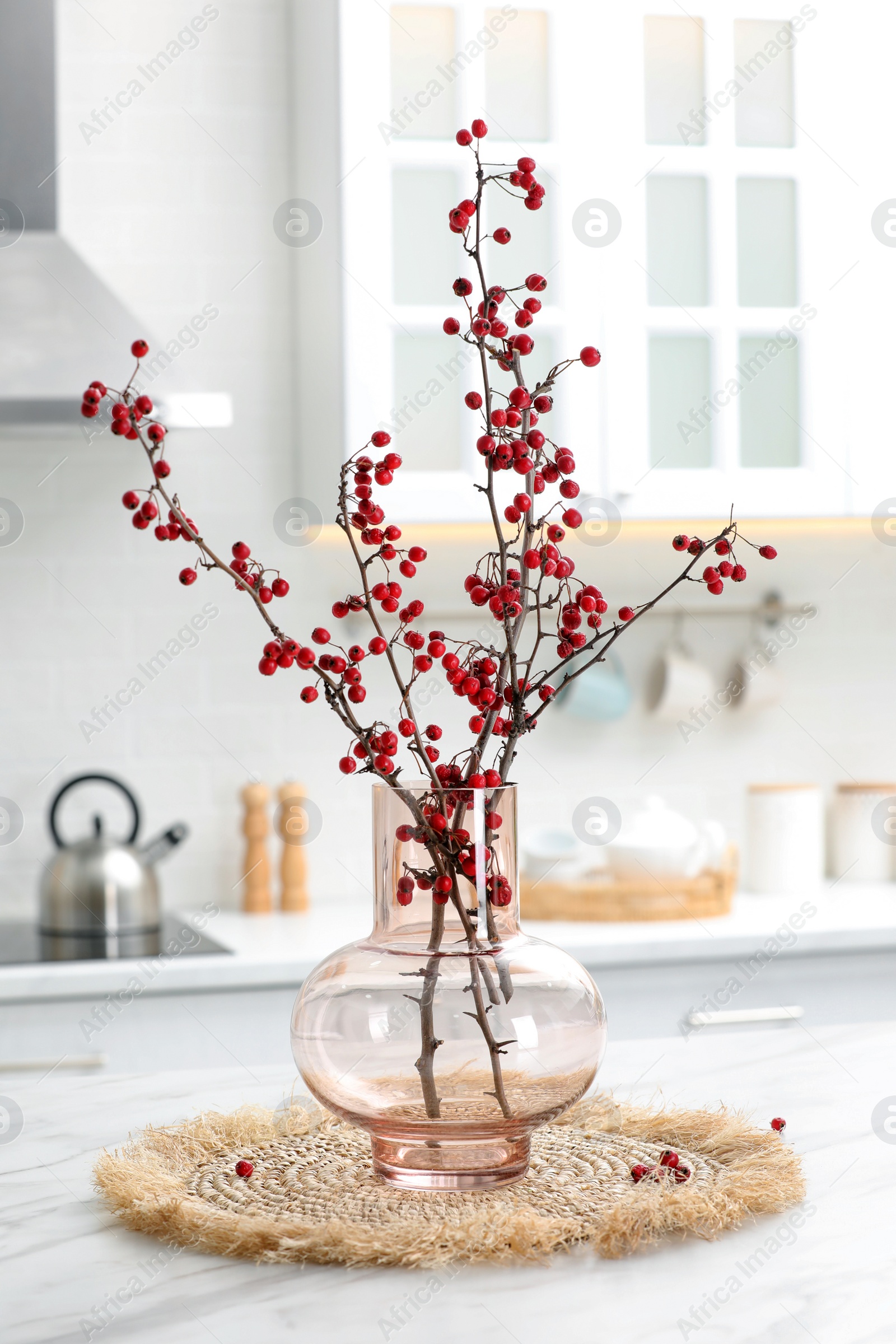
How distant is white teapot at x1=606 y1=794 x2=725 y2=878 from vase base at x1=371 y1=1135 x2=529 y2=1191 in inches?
61.1

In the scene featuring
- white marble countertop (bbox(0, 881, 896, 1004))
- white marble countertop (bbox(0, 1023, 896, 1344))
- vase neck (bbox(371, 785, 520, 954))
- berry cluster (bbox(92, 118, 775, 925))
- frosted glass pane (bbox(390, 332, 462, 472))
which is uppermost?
frosted glass pane (bbox(390, 332, 462, 472))

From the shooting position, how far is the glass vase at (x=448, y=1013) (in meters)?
0.76

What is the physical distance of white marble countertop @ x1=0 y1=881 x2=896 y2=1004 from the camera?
1.96 meters

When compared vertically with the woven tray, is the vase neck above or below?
above

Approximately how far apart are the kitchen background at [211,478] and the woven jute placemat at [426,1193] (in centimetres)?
159

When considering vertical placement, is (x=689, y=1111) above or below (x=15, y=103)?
below

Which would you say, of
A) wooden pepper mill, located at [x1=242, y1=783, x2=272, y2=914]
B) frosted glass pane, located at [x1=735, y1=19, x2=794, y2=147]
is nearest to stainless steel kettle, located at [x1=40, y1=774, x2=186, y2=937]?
wooden pepper mill, located at [x1=242, y1=783, x2=272, y2=914]

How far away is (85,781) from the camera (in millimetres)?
2277

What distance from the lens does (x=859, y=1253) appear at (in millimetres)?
722

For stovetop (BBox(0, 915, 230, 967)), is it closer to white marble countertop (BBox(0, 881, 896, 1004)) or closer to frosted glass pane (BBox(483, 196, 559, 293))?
white marble countertop (BBox(0, 881, 896, 1004))

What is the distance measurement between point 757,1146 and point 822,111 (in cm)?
208

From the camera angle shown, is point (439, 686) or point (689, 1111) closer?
point (689, 1111)

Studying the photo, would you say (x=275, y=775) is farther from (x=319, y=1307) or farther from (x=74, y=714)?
(x=319, y=1307)

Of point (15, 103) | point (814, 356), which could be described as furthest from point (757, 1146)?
point (15, 103)
